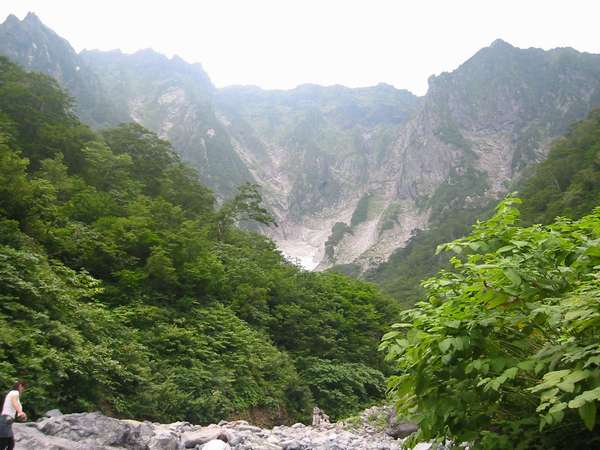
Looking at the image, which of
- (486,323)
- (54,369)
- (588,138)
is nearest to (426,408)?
(486,323)

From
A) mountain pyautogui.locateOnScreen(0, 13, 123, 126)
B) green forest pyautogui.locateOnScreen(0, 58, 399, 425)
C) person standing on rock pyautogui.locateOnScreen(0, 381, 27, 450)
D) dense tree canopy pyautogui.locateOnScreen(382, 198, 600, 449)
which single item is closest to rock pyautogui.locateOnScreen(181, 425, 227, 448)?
green forest pyautogui.locateOnScreen(0, 58, 399, 425)

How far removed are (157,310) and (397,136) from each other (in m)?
146

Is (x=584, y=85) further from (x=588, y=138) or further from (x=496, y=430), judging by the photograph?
(x=496, y=430)

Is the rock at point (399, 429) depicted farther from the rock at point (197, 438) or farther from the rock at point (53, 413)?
the rock at point (53, 413)

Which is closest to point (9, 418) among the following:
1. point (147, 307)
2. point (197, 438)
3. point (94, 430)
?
point (94, 430)

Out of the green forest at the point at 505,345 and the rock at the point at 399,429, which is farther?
the rock at the point at 399,429

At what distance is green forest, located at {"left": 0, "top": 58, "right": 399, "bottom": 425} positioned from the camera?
8.05 meters

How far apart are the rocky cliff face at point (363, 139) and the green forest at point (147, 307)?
248 feet

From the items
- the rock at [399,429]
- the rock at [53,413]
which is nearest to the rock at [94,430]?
the rock at [53,413]

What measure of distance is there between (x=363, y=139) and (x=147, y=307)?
160 m

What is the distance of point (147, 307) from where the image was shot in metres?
12.2

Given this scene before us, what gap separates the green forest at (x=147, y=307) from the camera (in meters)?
8.05

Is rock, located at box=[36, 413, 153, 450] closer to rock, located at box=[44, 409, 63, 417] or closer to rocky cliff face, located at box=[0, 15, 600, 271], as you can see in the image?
rock, located at box=[44, 409, 63, 417]

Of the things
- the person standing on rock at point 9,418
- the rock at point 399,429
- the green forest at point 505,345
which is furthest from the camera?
the rock at point 399,429
